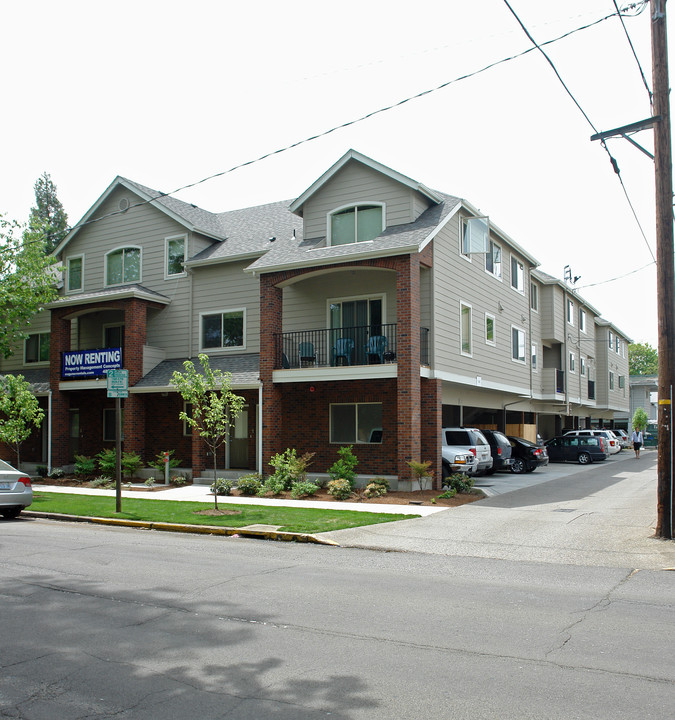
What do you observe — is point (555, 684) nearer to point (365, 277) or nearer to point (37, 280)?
point (365, 277)

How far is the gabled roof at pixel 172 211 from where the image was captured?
82.5 feet

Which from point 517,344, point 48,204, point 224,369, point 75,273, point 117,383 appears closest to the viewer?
point 117,383

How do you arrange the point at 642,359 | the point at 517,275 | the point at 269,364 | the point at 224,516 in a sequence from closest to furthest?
the point at 224,516, the point at 269,364, the point at 517,275, the point at 642,359

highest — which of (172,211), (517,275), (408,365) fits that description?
(172,211)

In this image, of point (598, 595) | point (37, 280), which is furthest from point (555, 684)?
point (37, 280)

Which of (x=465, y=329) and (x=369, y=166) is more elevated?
(x=369, y=166)

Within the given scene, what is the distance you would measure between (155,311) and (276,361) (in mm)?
6653

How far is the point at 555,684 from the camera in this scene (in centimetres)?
504

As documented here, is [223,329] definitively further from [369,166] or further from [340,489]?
[340,489]

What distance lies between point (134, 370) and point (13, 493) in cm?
825

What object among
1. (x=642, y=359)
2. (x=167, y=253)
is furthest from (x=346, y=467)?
(x=642, y=359)

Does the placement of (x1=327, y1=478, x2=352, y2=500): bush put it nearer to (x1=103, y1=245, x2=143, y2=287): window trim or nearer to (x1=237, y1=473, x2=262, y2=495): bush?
(x1=237, y1=473, x2=262, y2=495): bush

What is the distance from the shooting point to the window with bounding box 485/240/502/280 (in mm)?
26094

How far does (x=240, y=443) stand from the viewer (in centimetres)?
2359
